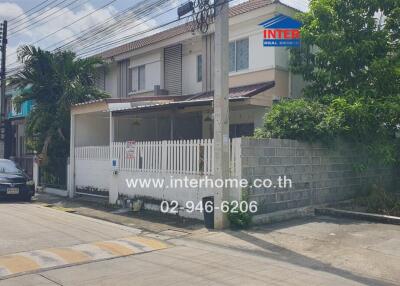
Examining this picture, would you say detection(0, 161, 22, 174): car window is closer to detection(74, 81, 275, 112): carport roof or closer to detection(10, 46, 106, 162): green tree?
detection(10, 46, 106, 162): green tree

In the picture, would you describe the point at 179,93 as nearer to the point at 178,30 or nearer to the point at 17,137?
the point at 178,30

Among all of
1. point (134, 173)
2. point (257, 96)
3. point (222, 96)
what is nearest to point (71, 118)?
point (134, 173)

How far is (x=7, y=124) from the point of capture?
25734 mm

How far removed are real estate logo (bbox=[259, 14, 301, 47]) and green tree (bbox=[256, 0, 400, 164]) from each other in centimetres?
72

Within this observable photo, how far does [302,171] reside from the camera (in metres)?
11.5

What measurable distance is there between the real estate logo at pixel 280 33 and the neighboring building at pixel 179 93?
0.20 metres

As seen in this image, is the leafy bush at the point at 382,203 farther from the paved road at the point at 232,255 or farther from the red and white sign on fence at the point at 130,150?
the red and white sign on fence at the point at 130,150

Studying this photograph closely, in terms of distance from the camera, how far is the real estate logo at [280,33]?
573 inches

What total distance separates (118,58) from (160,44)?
314 centimetres

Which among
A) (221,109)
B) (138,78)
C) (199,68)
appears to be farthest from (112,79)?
(221,109)

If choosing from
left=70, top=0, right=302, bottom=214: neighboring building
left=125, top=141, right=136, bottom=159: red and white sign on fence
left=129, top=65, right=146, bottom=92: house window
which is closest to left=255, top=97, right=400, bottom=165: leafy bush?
left=70, top=0, right=302, bottom=214: neighboring building

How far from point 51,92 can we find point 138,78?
417cm

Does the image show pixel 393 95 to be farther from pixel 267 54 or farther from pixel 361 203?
pixel 267 54

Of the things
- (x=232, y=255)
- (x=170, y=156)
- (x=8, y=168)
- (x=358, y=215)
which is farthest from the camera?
(x=8, y=168)
